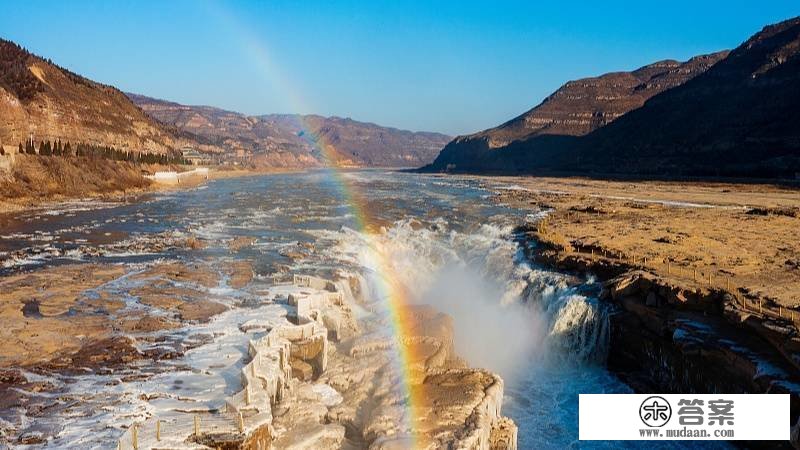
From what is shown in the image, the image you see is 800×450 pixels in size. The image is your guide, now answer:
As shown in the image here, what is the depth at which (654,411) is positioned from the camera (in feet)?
33.3

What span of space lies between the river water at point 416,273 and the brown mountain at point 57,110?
112ft

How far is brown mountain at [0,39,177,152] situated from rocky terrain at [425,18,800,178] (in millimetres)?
78586

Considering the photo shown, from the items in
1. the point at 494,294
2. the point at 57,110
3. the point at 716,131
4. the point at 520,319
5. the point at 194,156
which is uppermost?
the point at 57,110

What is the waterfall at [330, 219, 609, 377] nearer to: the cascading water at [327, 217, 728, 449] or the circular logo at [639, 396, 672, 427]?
the cascading water at [327, 217, 728, 449]

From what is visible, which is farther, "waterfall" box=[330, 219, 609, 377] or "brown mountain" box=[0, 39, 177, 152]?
"brown mountain" box=[0, 39, 177, 152]

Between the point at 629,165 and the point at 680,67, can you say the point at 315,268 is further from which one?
the point at 680,67

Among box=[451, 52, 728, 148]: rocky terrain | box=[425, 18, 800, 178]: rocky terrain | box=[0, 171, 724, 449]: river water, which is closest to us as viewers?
box=[0, 171, 724, 449]: river water

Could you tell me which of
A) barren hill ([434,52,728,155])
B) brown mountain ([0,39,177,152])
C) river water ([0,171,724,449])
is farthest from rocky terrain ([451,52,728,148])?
river water ([0,171,724,449])
